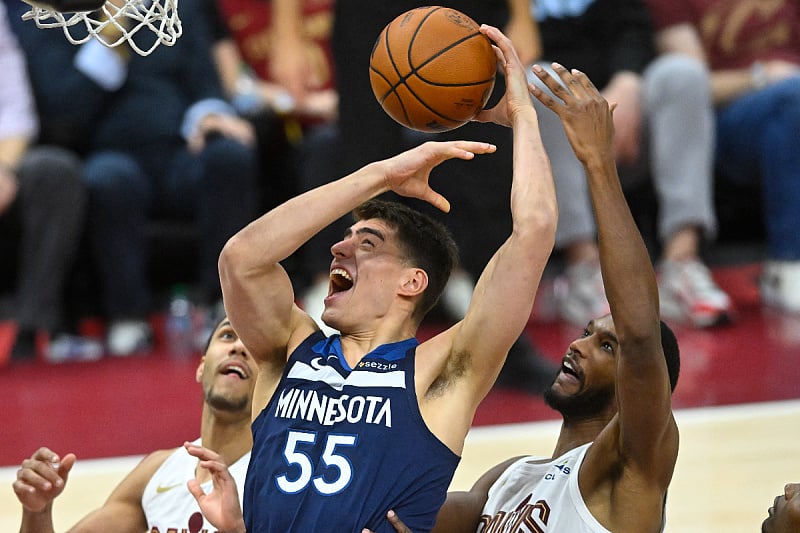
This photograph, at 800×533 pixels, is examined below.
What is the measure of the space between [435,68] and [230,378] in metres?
1.17

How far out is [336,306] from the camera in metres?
3.18

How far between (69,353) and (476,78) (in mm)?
4296

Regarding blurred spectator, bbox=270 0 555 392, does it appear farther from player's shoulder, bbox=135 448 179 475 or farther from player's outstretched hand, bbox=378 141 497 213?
player's outstretched hand, bbox=378 141 497 213

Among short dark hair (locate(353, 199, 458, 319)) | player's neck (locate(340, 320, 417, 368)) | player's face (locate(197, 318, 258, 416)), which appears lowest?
player's face (locate(197, 318, 258, 416))

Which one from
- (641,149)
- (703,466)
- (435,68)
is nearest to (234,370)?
(435,68)

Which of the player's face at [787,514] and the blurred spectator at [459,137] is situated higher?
the blurred spectator at [459,137]

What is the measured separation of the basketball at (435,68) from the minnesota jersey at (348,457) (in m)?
0.72

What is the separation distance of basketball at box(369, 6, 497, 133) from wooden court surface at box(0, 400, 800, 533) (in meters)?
1.92

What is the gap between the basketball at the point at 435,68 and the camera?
3.31 meters

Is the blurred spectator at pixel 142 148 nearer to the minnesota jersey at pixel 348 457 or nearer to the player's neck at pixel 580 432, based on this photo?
the player's neck at pixel 580 432

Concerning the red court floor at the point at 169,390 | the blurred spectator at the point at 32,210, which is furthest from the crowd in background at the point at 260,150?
the red court floor at the point at 169,390

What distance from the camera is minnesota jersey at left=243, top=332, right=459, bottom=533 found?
292 centimetres

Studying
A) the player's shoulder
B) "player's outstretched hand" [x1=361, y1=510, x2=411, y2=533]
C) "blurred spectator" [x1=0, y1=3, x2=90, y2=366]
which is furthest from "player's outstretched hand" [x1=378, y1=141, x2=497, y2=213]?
"blurred spectator" [x1=0, y1=3, x2=90, y2=366]

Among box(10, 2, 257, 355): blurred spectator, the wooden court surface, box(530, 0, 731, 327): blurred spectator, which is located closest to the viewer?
the wooden court surface
